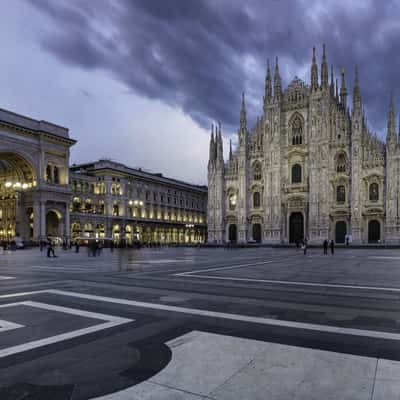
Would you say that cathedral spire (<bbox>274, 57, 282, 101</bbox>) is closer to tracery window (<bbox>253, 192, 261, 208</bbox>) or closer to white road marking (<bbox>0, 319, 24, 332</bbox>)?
tracery window (<bbox>253, 192, 261, 208</bbox>)

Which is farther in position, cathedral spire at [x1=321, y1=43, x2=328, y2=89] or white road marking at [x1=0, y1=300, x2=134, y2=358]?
cathedral spire at [x1=321, y1=43, x2=328, y2=89]

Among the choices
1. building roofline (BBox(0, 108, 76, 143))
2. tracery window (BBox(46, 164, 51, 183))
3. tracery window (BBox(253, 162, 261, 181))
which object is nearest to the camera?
building roofline (BBox(0, 108, 76, 143))

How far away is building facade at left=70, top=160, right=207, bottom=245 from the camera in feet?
226

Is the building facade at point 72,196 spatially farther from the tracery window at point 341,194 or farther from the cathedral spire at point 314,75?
the cathedral spire at point 314,75

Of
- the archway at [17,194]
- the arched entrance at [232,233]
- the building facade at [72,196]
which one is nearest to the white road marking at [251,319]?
the building facade at [72,196]

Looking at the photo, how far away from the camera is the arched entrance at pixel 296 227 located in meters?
56.4

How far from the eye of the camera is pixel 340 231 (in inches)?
2064

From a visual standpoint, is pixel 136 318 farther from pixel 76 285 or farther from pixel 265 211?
pixel 265 211

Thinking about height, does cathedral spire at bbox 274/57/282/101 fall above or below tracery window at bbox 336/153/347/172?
above

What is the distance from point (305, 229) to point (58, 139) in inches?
1781

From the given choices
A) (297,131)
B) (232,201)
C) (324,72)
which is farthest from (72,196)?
(324,72)

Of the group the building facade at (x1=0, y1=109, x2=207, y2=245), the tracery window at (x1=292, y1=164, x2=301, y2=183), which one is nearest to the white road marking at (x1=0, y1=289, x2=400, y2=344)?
the building facade at (x1=0, y1=109, x2=207, y2=245)

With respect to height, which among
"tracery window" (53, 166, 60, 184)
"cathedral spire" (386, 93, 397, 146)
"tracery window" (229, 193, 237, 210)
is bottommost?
"tracery window" (229, 193, 237, 210)

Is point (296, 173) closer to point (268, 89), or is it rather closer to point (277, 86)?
point (277, 86)
